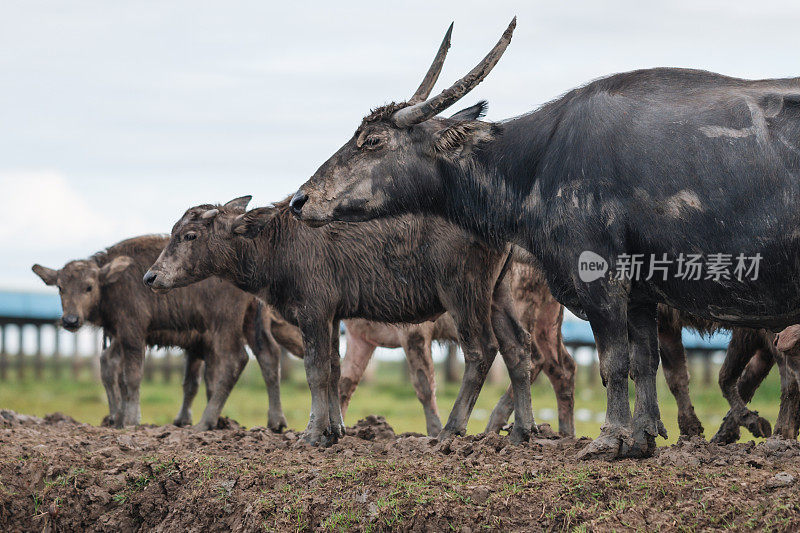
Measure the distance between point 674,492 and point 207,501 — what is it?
11.3 ft

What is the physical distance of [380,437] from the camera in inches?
422

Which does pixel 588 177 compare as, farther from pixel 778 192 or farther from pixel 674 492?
pixel 674 492

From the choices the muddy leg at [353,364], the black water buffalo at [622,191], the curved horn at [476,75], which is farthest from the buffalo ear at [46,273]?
the curved horn at [476,75]

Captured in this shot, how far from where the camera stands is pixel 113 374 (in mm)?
13422

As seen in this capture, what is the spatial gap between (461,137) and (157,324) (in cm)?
592

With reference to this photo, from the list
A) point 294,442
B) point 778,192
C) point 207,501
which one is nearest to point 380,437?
point 294,442

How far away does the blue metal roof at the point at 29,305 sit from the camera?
27.6 meters

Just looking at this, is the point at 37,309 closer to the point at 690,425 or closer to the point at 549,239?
the point at 690,425

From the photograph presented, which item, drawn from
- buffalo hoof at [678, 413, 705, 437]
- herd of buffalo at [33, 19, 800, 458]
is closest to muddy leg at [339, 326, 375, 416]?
herd of buffalo at [33, 19, 800, 458]

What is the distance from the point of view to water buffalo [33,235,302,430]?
41.2 ft

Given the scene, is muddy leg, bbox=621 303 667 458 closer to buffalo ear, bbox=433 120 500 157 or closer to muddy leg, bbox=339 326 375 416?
buffalo ear, bbox=433 120 500 157

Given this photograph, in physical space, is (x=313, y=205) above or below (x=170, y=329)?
above

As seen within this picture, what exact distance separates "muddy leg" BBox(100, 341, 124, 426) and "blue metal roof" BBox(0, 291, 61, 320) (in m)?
14.3

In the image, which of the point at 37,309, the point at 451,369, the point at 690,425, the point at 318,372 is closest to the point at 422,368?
the point at 318,372
